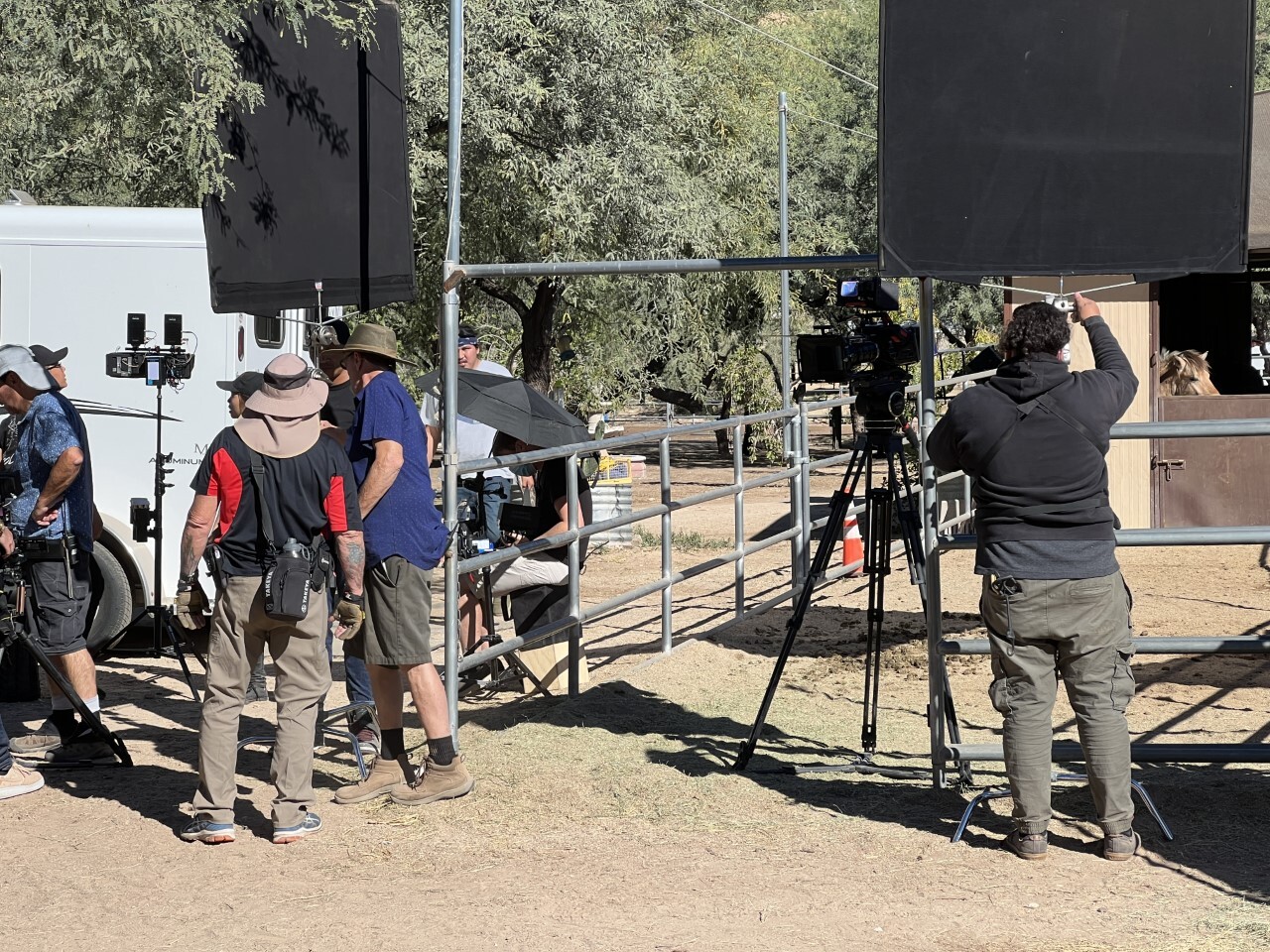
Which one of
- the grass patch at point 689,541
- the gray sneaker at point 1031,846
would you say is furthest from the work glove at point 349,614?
the grass patch at point 689,541

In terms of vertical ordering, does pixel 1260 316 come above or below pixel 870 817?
above

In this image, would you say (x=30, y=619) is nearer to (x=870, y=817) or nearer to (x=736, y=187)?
(x=870, y=817)

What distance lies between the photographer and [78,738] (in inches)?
268

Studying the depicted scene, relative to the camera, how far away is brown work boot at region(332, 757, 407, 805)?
19.7 feet

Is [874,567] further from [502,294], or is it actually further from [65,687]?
[502,294]

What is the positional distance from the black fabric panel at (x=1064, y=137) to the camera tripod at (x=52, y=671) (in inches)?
154

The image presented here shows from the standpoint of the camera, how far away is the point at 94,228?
30.4 feet

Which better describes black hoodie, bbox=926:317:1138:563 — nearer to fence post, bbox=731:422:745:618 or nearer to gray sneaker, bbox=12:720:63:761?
gray sneaker, bbox=12:720:63:761

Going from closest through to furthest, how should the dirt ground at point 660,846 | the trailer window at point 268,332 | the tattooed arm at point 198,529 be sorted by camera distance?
the dirt ground at point 660,846, the tattooed arm at point 198,529, the trailer window at point 268,332

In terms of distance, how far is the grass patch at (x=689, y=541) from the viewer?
14.2m

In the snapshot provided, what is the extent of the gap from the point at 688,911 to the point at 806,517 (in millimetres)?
6988

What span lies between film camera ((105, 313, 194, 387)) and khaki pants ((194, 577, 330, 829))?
366cm

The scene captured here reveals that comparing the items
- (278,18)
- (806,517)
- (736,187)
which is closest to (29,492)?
(278,18)

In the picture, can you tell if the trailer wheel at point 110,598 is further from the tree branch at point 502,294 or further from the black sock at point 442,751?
the tree branch at point 502,294
